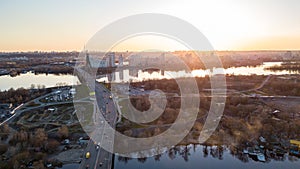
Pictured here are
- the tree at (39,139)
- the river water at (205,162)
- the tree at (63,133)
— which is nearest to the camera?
the river water at (205,162)

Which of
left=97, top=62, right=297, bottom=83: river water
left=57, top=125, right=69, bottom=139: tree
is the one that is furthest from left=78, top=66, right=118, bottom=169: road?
left=97, top=62, right=297, bottom=83: river water

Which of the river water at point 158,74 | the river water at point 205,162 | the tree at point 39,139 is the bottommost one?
the river water at point 205,162

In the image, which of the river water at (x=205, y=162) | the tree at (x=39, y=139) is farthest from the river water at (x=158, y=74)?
the river water at (x=205, y=162)

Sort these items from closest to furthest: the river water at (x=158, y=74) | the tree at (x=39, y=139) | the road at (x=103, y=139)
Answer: the road at (x=103, y=139), the tree at (x=39, y=139), the river water at (x=158, y=74)

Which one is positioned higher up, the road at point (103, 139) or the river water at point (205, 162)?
the road at point (103, 139)

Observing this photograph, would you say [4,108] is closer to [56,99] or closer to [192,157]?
[56,99]

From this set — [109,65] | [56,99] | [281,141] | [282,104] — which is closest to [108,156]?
[281,141]

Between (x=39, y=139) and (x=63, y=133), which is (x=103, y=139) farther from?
(x=39, y=139)

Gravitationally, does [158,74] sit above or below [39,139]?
above

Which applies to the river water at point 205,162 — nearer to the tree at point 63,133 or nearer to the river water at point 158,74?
the tree at point 63,133

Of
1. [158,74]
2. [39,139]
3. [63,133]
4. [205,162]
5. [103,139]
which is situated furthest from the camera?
[158,74]

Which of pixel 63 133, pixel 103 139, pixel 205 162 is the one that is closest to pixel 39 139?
pixel 63 133
